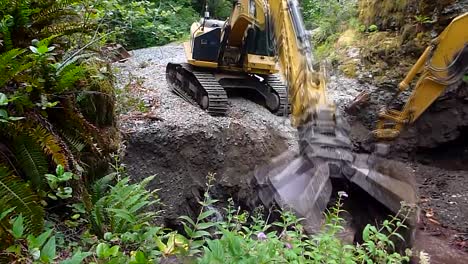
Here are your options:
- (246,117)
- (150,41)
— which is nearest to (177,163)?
(246,117)

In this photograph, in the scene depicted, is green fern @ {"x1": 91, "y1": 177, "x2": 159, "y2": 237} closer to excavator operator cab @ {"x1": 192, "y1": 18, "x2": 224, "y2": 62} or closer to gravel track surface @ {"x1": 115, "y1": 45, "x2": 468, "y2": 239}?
gravel track surface @ {"x1": 115, "y1": 45, "x2": 468, "y2": 239}

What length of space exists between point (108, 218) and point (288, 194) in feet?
4.57

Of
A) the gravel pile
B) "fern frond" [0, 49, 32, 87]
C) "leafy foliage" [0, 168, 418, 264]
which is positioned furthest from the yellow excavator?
"fern frond" [0, 49, 32, 87]

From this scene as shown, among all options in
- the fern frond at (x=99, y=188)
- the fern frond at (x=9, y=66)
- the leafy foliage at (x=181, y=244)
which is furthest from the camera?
the fern frond at (x=99, y=188)

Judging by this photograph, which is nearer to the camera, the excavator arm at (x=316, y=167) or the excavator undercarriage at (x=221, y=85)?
the excavator arm at (x=316, y=167)

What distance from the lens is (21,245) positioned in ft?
6.61

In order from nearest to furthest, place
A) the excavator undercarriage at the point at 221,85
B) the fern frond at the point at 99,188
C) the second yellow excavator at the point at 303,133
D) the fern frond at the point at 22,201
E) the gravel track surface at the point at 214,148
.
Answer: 1. the fern frond at the point at 22,201
2. the fern frond at the point at 99,188
3. the second yellow excavator at the point at 303,133
4. the gravel track surface at the point at 214,148
5. the excavator undercarriage at the point at 221,85

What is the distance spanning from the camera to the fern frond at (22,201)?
6.89 feet

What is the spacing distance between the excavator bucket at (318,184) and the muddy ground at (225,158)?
5.78ft

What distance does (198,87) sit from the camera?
7.71m

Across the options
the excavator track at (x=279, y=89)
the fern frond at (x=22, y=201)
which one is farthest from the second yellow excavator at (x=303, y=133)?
the fern frond at (x=22, y=201)

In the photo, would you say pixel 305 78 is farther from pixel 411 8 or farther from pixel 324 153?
pixel 411 8

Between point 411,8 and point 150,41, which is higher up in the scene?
point 411,8

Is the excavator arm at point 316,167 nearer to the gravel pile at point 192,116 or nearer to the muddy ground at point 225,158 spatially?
the muddy ground at point 225,158
